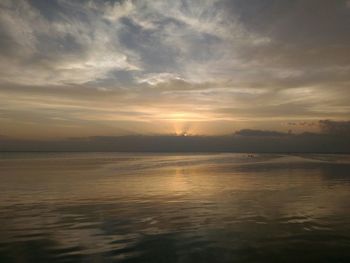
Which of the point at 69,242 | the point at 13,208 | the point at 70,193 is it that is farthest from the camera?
the point at 70,193

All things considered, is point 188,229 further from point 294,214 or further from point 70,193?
point 70,193

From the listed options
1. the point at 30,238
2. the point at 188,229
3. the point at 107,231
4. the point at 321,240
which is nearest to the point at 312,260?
the point at 321,240

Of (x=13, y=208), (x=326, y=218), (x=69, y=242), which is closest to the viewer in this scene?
(x=69, y=242)

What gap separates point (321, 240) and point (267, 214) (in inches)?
226

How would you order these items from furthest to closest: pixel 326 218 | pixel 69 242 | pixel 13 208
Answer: pixel 13 208 < pixel 326 218 < pixel 69 242

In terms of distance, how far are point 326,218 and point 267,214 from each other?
312 centimetres

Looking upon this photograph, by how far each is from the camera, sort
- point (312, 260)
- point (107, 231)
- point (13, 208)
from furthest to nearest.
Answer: point (13, 208)
point (107, 231)
point (312, 260)

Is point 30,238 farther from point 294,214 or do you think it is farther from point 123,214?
point 294,214

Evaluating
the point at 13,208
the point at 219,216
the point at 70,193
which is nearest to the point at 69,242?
the point at 219,216

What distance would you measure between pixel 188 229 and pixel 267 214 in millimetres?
5979

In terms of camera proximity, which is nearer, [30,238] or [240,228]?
[30,238]

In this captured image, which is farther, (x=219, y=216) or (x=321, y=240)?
(x=219, y=216)

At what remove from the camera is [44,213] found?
20.4m

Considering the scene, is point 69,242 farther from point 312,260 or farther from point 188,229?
point 312,260
